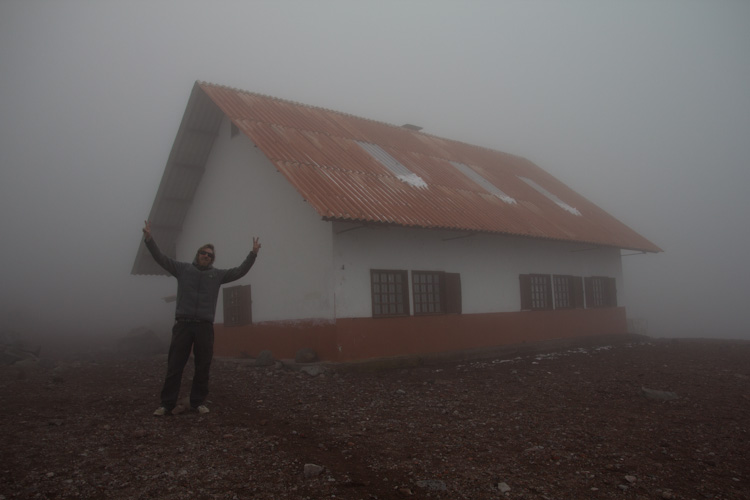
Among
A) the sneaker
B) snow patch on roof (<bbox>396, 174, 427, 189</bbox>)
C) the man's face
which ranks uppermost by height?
snow patch on roof (<bbox>396, 174, 427, 189</bbox>)

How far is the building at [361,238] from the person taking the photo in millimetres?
10539

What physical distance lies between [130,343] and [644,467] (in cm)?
1586

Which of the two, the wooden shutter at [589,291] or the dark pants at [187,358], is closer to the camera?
the dark pants at [187,358]

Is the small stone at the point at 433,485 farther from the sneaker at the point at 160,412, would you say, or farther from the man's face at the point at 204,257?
the man's face at the point at 204,257

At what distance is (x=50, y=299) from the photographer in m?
34.9

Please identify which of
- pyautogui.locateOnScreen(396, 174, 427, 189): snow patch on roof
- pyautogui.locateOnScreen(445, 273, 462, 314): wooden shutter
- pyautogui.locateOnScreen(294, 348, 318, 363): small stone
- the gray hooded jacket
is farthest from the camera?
pyautogui.locateOnScreen(396, 174, 427, 189): snow patch on roof

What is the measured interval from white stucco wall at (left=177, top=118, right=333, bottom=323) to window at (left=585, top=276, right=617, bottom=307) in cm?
994

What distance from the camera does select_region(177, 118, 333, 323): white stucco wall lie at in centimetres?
1063

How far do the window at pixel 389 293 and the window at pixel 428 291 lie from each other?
0.32 meters

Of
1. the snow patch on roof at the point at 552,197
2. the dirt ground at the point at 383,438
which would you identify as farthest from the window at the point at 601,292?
the dirt ground at the point at 383,438

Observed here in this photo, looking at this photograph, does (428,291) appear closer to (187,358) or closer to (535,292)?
(535,292)

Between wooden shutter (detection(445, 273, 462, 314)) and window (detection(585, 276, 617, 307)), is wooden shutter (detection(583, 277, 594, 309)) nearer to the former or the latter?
window (detection(585, 276, 617, 307))

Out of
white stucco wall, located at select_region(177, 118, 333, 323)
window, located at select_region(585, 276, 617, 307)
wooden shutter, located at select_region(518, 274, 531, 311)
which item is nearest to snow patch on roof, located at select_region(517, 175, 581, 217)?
window, located at select_region(585, 276, 617, 307)

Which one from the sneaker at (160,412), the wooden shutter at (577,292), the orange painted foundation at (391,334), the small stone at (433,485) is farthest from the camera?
A: the wooden shutter at (577,292)
